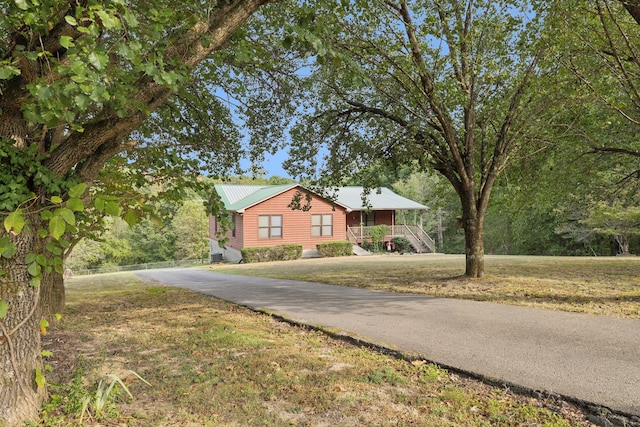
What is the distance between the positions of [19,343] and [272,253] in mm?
23276

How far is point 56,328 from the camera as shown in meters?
6.43

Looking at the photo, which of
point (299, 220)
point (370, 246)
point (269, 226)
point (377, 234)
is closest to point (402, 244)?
point (377, 234)

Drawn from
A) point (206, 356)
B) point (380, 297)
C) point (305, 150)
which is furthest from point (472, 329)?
point (305, 150)

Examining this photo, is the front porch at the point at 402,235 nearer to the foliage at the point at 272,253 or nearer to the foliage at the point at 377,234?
the foliage at the point at 377,234

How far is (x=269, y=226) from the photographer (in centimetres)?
2853

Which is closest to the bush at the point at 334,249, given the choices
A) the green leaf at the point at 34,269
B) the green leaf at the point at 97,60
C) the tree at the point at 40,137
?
the tree at the point at 40,137

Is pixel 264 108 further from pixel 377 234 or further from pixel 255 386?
pixel 377 234

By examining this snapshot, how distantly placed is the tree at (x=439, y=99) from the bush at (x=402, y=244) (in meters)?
19.2

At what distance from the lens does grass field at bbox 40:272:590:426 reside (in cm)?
338

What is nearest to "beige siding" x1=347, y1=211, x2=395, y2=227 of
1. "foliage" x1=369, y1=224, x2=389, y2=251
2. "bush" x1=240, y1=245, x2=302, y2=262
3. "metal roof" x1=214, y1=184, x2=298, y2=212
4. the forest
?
"foliage" x1=369, y1=224, x2=389, y2=251

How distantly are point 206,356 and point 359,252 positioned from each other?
24740 mm

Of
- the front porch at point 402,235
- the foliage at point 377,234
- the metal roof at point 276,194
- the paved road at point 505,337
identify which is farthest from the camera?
the front porch at point 402,235

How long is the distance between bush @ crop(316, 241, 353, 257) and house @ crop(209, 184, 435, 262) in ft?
4.21

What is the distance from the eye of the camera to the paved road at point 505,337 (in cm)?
402
